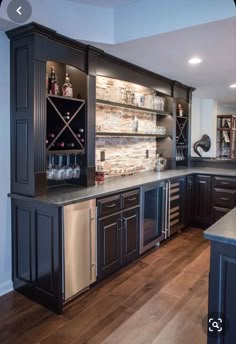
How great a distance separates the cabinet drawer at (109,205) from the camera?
9.50ft

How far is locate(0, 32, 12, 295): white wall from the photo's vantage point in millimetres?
2688

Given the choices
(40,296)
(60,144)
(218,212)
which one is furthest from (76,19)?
(218,212)

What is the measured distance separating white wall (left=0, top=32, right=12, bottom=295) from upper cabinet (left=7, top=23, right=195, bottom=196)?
0.06 meters

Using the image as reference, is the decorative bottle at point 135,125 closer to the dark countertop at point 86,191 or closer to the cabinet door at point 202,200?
the dark countertop at point 86,191

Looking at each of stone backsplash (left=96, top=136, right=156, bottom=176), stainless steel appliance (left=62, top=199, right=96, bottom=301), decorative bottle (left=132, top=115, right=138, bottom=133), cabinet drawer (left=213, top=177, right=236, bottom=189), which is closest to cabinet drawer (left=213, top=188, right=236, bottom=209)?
cabinet drawer (left=213, top=177, right=236, bottom=189)

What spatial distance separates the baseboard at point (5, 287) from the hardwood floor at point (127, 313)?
0.26 ft

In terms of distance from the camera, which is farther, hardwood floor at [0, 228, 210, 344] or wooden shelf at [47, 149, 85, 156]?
wooden shelf at [47, 149, 85, 156]

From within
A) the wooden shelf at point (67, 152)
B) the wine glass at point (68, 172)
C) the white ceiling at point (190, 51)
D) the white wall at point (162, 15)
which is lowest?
the wine glass at point (68, 172)

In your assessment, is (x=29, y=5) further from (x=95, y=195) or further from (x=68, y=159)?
(x=95, y=195)

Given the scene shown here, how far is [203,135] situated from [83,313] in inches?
195

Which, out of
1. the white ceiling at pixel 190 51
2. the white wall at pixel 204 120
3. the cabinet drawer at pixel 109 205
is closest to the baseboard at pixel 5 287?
the cabinet drawer at pixel 109 205

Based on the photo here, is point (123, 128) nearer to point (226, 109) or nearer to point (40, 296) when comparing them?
point (40, 296)

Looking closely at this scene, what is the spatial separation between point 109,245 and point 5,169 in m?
1.23

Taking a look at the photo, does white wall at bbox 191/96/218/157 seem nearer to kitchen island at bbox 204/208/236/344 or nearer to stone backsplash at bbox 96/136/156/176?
stone backsplash at bbox 96/136/156/176
